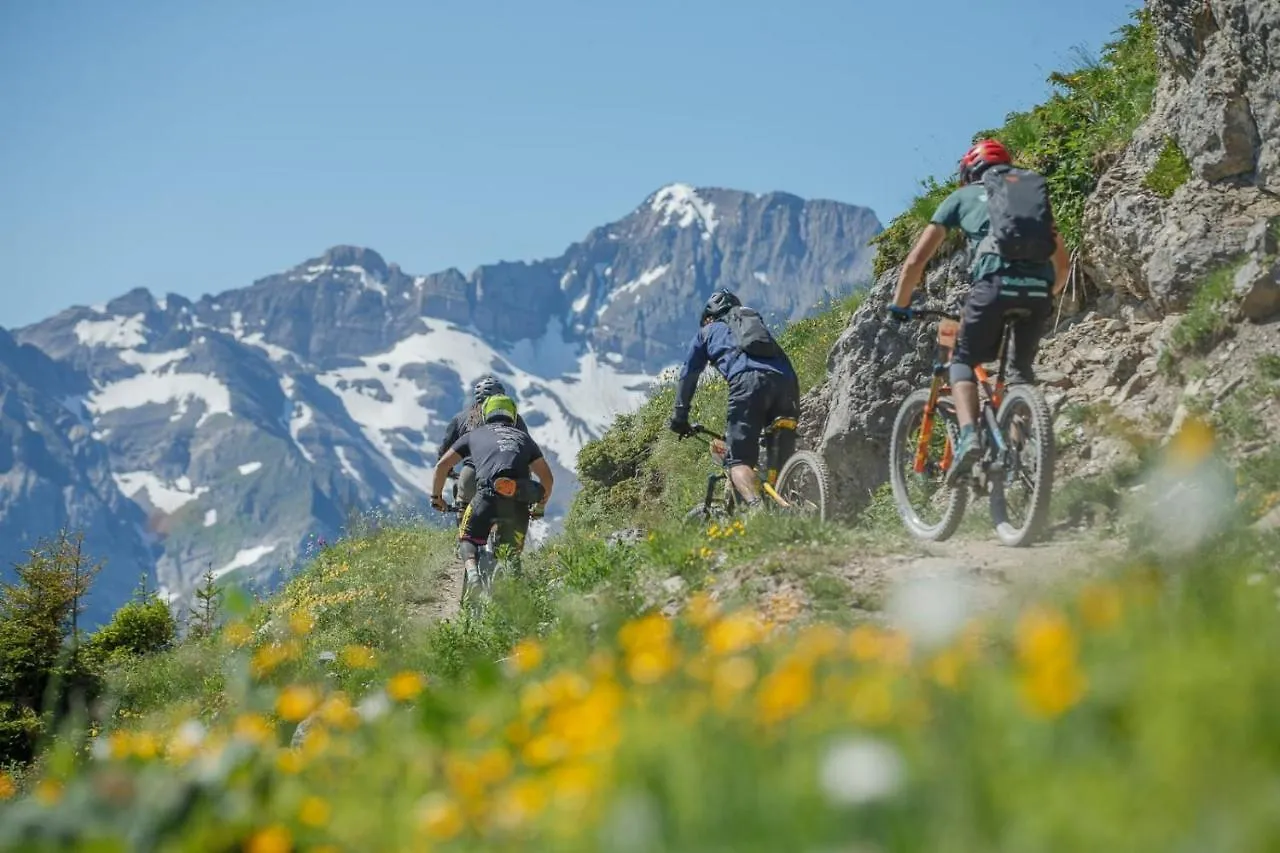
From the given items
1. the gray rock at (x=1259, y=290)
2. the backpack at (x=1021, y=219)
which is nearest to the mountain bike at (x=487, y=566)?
the backpack at (x=1021, y=219)

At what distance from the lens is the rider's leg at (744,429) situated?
32.2ft

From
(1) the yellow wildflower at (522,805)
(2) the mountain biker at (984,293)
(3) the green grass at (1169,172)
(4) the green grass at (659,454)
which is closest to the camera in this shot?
(1) the yellow wildflower at (522,805)

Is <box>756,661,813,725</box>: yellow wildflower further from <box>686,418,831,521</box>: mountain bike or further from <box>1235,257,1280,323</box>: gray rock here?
<box>1235,257,1280,323</box>: gray rock

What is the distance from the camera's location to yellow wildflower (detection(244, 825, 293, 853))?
8.48 ft

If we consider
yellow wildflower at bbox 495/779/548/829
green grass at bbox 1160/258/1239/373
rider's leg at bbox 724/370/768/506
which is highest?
green grass at bbox 1160/258/1239/373

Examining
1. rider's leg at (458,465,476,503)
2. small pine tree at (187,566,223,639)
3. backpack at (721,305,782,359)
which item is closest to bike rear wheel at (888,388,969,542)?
backpack at (721,305,782,359)

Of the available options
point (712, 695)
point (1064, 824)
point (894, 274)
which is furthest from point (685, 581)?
point (894, 274)

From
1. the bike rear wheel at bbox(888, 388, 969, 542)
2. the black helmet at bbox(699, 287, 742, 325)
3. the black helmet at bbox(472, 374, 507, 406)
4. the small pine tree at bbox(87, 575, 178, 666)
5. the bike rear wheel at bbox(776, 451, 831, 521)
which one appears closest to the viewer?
the bike rear wheel at bbox(888, 388, 969, 542)

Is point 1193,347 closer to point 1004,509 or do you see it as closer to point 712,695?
point 1004,509

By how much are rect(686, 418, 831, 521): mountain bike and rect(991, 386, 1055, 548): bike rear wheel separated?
155cm

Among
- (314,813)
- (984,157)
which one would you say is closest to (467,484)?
(984,157)

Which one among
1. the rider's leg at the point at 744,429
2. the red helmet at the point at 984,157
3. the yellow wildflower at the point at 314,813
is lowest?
the yellow wildflower at the point at 314,813

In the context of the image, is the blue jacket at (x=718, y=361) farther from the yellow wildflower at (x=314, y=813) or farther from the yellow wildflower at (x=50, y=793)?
the yellow wildflower at (x=314, y=813)

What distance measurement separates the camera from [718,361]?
1033cm
